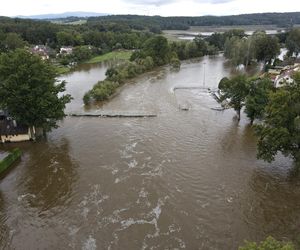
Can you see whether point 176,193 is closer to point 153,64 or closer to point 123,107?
point 123,107

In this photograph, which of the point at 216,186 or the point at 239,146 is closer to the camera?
the point at 216,186

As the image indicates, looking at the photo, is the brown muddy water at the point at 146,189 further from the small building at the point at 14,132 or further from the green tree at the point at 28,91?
the green tree at the point at 28,91

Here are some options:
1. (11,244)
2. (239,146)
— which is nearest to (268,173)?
(239,146)

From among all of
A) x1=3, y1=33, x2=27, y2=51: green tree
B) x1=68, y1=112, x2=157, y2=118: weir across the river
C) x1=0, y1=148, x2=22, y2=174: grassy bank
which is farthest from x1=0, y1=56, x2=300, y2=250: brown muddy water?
x1=3, y1=33, x2=27, y2=51: green tree

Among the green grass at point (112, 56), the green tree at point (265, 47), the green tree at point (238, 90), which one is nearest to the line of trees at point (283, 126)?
the green tree at point (238, 90)

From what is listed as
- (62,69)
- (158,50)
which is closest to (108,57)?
(158,50)

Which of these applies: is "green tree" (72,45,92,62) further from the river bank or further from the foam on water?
the foam on water
